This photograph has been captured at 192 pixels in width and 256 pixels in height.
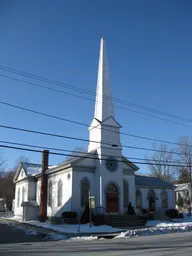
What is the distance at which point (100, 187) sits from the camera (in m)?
30.1

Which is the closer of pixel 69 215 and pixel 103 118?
pixel 69 215

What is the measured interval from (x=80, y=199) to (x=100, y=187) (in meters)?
2.38

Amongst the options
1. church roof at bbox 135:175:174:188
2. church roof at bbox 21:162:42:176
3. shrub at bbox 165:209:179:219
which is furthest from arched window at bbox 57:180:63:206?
shrub at bbox 165:209:179:219

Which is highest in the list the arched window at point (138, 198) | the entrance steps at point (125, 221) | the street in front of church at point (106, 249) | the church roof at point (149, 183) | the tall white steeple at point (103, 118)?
the tall white steeple at point (103, 118)

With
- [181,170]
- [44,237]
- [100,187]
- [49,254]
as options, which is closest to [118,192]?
[100,187]

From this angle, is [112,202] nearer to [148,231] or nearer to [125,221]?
[125,221]

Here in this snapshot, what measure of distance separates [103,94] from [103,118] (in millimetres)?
2890

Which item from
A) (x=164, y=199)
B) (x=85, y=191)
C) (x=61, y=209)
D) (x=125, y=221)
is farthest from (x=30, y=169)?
(x=164, y=199)

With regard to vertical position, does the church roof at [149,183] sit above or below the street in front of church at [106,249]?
above

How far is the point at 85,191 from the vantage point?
30547 millimetres

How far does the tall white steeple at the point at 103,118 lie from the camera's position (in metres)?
31.9

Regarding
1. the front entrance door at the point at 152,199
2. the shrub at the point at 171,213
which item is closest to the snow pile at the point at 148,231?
the shrub at the point at 171,213

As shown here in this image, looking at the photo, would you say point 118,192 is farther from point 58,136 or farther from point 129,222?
point 58,136

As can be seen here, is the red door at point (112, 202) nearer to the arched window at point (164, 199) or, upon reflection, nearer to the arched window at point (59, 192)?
the arched window at point (59, 192)
